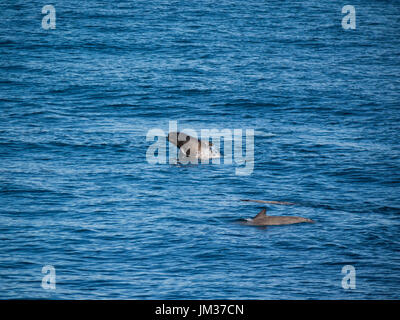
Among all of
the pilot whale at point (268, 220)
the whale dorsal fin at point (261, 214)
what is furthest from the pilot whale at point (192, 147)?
the whale dorsal fin at point (261, 214)

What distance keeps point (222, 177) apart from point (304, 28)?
31361 millimetres

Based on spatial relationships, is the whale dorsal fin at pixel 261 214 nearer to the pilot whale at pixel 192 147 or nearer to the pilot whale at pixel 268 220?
the pilot whale at pixel 268 220

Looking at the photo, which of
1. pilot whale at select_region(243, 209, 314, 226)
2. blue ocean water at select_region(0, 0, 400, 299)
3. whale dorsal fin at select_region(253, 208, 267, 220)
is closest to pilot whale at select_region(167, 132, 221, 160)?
blue ocean water at select_region(0, 0, 400, 299)

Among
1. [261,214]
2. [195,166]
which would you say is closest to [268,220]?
[261,214]

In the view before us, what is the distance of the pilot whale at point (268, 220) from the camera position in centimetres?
2273

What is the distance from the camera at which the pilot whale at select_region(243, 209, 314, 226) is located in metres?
22.7

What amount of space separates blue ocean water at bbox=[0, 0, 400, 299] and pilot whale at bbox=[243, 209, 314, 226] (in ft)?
1.82

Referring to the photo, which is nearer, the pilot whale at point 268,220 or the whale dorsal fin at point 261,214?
the whale dorsal fin at point 261,214

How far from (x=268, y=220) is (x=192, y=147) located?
888 centimetres

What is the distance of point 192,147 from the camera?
31016 millimetres

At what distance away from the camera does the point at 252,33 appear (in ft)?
181

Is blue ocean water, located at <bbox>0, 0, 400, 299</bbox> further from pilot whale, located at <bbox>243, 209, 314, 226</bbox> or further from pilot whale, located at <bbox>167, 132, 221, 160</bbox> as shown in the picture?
pilot whale, located at <bbox>167, 132, 221, 160</bbox>

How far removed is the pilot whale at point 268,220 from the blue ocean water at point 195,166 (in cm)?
55

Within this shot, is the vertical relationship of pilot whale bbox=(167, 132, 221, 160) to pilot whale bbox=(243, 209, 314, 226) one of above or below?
above
